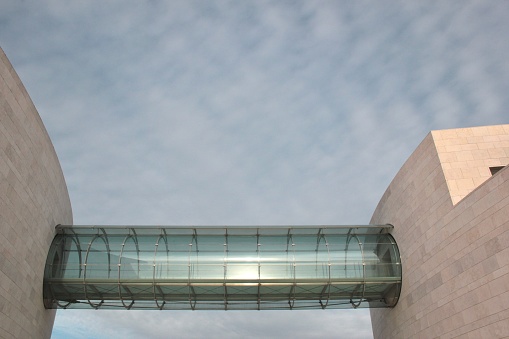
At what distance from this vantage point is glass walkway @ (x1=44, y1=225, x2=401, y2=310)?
92.1 ft

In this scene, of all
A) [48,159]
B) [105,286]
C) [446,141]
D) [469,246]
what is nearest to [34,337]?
[105,286]

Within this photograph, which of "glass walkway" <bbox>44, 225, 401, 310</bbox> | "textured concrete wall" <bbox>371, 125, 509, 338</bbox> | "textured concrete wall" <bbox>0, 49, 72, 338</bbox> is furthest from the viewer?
"glass walkway" <bbox>44, 225, 401, 310</bbox>

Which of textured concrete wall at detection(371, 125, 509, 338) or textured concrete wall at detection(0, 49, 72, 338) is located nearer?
textured concrete wall at detection(371, 125, 509, 338)

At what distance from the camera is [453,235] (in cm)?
2194

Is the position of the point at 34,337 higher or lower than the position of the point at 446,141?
lower

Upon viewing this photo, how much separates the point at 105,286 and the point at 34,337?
467 centimetres

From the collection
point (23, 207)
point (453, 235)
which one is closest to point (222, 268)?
point (23, 207)

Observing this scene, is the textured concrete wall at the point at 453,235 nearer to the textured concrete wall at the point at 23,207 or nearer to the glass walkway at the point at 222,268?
the glass walkway at the point at 222,268

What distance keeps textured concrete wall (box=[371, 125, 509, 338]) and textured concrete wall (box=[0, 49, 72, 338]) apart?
21591 mm

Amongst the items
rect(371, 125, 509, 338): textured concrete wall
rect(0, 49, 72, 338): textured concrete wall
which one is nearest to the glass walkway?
rect(0, 49, 72, 338): textured concrete wall

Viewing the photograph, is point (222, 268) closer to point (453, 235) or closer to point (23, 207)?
point (23, 207)

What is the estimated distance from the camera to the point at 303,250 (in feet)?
98.4

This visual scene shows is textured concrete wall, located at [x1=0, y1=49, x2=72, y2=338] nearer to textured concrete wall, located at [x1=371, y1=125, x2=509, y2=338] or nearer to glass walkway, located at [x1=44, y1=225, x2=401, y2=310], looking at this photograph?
glass walkway, located at [x1=44, y1=225, x2=401, y2=310]

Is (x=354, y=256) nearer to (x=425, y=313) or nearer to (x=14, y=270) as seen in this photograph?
(x=425, y=313)
